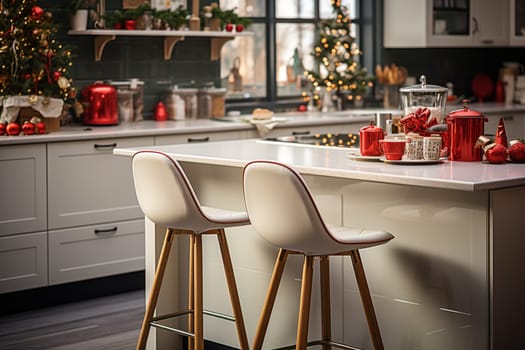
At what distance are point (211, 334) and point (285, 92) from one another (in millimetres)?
3247

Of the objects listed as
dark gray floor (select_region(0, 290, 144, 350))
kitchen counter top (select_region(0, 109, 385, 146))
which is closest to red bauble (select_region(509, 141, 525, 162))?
dark gray floor (select_region(0, 290, 144, 350))

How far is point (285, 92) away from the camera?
701 centimetres

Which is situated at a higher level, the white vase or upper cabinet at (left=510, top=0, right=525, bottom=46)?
upper cabinet at (left=510, top=0, right=525, bottom=46)

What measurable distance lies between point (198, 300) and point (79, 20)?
2583mm

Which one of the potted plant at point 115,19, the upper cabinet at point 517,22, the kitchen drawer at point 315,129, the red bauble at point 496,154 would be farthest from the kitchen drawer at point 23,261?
the upper cabinet at point 517,22

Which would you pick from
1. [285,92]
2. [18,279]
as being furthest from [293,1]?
[18,279]

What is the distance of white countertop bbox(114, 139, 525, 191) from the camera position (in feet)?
9.46

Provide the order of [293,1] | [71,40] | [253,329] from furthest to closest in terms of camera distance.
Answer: [293,1] → [71,40] → [253,329]

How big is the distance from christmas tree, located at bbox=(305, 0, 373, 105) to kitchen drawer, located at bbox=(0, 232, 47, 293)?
2.62 m

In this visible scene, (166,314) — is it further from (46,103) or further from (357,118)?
(357,118)

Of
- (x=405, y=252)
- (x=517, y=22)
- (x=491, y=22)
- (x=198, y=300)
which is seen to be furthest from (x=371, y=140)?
(x=517, y=22)

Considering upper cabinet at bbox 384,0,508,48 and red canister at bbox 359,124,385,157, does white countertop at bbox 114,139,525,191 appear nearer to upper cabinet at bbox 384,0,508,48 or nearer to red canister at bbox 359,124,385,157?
red canister at bbox 359,124,385,157

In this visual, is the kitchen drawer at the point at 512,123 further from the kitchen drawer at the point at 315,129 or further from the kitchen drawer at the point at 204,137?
the kitchen drawer at the point at 204,137

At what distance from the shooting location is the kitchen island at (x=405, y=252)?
2.97m
